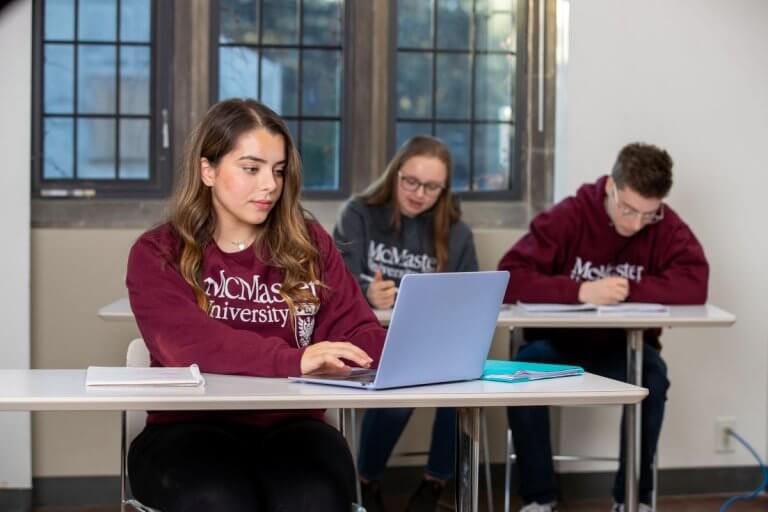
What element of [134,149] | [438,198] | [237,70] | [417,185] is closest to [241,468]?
[417,185]

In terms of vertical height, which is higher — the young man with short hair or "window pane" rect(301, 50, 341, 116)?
"window pane" rect(301, 50, 341, 116)

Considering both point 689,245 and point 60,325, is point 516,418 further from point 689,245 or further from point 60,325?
point 60,325

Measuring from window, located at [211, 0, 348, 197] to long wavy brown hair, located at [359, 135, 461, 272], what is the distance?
55cm

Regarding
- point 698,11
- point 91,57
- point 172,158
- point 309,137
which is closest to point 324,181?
point 309,137

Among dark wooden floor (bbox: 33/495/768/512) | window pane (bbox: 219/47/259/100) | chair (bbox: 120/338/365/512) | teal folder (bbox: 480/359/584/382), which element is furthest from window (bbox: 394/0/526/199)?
teal folder (bbox: 480/359/584/382)

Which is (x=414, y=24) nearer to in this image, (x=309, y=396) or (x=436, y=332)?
(x=436, y=332)

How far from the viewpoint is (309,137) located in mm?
4703

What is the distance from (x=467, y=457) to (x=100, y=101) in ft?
9.05

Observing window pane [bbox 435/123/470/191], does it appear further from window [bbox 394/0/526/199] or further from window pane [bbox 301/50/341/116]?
window pane [bbox 301/50/341/116]

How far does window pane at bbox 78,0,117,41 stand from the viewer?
4.48m

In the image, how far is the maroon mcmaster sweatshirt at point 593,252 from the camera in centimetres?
393

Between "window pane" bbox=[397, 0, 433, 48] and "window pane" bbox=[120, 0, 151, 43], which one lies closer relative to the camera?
"window pane" bbox=[120, 0, 151, 43]

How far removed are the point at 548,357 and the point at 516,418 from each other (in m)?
0.25

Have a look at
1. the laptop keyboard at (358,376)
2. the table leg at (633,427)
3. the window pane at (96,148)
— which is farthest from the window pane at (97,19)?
the laptop keyboard at (358,376)
